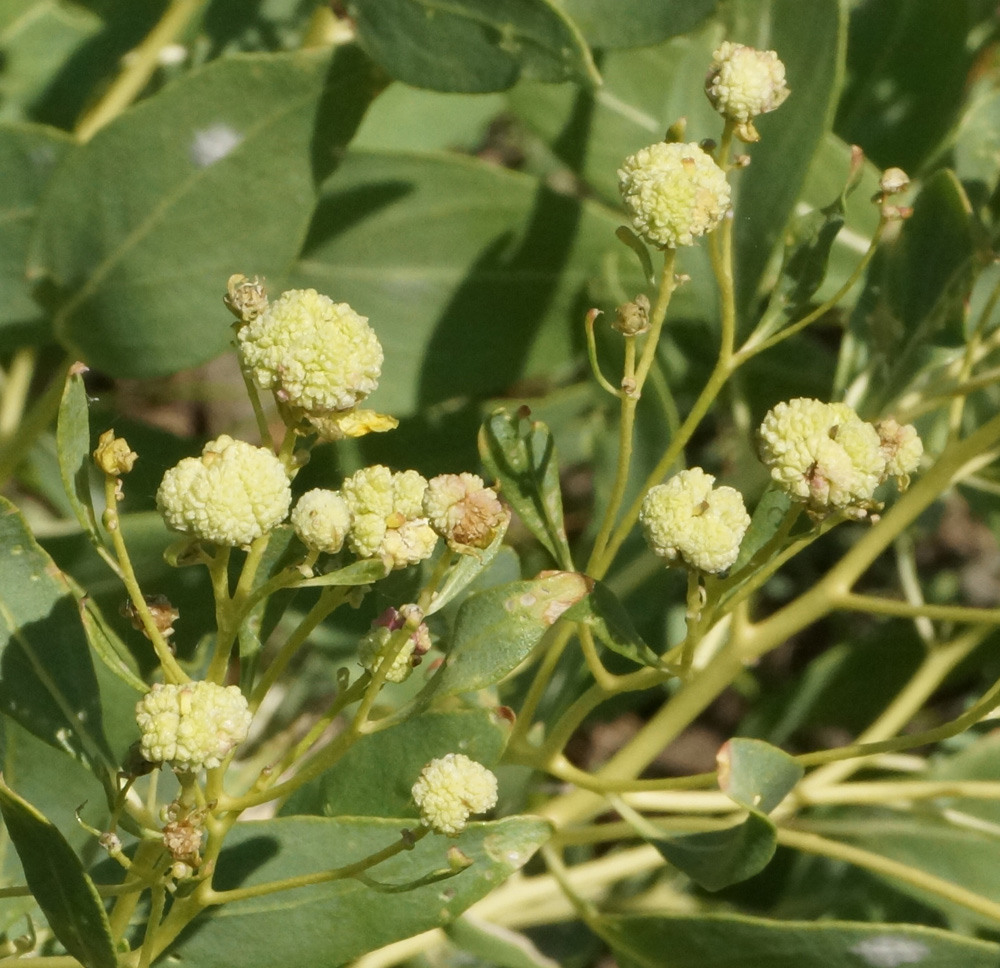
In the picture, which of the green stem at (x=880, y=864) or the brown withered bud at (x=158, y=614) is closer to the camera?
the brown withered bud at (x=158, y=614)

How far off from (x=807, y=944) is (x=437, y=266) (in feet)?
2.78

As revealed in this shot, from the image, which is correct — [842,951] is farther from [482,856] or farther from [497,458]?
[497,458]

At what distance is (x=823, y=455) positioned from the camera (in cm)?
81

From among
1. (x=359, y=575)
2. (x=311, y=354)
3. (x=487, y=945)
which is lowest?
(x=487, y=945)

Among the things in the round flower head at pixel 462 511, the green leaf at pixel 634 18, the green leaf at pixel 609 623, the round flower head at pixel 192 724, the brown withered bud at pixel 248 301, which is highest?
the brown withered bud at pixel 248 301

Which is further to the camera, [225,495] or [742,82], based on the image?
[742,82]

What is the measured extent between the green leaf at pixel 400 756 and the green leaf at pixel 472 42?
1.79 ft

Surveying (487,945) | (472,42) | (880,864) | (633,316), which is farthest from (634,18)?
(487,945)

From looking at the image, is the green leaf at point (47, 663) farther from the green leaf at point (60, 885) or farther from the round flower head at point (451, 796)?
the round flower head at point (451, 796)

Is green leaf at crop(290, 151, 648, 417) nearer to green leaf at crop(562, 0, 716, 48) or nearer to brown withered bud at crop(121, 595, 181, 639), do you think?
green leaf at crop(562, 0, 716, 48)

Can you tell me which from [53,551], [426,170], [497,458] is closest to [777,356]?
[426,170]

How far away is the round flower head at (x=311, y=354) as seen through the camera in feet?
2.43

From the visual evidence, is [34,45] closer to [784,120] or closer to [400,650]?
[784,120]

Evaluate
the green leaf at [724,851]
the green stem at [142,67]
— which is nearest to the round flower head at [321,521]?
the green leaf at [724,851]
